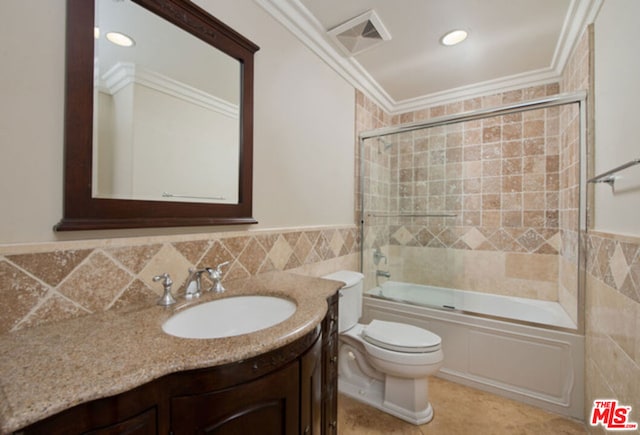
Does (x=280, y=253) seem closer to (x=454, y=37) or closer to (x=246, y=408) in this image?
(x=246, y=408)

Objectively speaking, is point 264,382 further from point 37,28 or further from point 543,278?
point 543,278

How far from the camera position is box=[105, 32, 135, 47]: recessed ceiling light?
966mm

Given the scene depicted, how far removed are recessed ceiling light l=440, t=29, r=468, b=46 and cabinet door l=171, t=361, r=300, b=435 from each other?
7.46 ft

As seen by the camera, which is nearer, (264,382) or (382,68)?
(264,382)

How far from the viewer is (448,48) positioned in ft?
6.86

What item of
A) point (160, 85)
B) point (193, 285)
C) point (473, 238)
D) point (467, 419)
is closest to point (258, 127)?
point (160, 85)

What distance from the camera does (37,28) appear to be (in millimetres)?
824

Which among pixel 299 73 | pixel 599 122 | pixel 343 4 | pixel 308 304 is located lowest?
pixel 308 304

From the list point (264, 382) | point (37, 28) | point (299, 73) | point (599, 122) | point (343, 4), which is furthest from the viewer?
point (299, 73)

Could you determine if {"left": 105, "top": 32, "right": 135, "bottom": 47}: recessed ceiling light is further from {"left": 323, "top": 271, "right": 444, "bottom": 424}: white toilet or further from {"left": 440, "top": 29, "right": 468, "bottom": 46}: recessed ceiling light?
{"left": 440, "top": 29, "right": 468, "bottom": 46}: recessed ceiling light

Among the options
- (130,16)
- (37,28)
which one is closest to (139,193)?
(37,28)

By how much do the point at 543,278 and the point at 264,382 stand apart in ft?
8.69

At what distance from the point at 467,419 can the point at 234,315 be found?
5.06ft

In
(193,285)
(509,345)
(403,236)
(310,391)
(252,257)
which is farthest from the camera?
(403,236)
